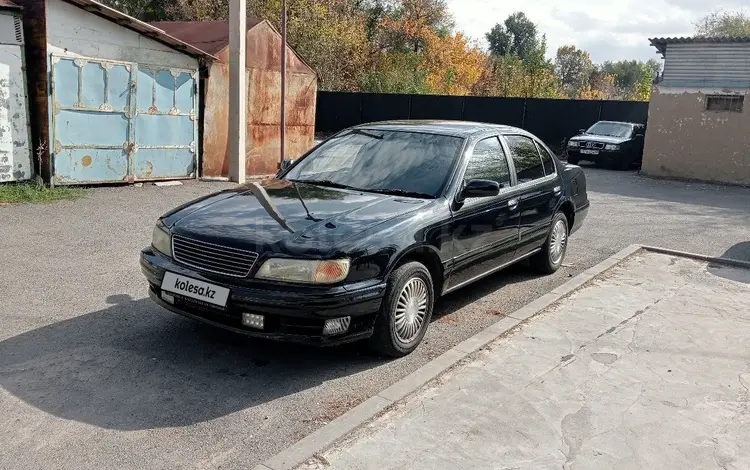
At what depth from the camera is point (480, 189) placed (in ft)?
17.0

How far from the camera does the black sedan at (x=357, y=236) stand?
4113mm

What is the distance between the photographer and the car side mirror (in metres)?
5.16

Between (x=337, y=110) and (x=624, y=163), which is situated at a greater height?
(x=337, y=110)

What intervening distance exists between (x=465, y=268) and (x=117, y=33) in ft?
28.3

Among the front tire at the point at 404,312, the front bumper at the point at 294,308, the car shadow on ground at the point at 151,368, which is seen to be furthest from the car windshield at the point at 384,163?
the car shadow on ground at the point at 151,368

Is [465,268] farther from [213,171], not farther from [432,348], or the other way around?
[213,171]

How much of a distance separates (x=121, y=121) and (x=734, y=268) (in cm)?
956

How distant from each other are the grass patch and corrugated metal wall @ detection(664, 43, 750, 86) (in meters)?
15.2

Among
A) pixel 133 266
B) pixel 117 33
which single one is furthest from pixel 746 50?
pixel 133 266

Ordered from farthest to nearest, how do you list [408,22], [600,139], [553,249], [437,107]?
[408,22] < [437,107] < [600,139] < [553,249]

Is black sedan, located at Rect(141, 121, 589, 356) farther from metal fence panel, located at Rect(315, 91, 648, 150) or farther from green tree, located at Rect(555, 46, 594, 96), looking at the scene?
green tree, located at Rect(555, 46, 594, 96)

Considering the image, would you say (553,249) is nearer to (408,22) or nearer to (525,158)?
(525,158)

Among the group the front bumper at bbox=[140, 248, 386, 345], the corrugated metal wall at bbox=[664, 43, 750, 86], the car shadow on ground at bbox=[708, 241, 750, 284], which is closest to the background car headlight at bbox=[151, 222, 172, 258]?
the front bumper at bbox=[140, 248, 386, 345]

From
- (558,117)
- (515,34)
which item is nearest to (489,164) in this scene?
(558,117)
